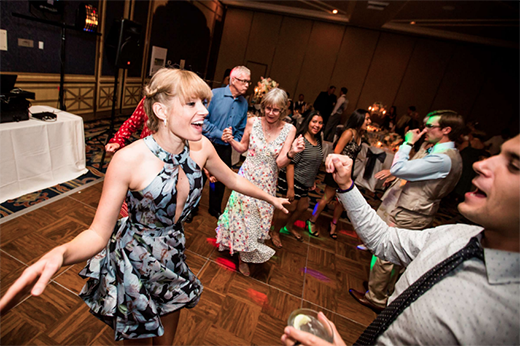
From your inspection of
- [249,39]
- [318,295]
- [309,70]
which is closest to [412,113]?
[309,70]

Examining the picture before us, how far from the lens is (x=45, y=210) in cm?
261

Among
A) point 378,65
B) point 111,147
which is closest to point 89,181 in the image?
point 111,147

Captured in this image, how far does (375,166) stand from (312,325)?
16.4ft

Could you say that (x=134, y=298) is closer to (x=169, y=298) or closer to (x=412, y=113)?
(x=169, y=298)

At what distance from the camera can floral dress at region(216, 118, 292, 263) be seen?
234 centimetres

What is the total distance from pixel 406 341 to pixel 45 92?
20.9 feet

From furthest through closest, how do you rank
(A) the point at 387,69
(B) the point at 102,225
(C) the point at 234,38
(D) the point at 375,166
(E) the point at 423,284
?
1. (C) the point at 234,38
2. (A) the point at 387,69
3. (D) the point at 375,166
4. (B) the point at 102,225
5. (E) the point at 423,284

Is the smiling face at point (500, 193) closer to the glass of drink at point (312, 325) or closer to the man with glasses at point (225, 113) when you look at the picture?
the glass of drink at point (312, 325)

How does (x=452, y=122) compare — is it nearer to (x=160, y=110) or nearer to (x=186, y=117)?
(x=186, y=117)

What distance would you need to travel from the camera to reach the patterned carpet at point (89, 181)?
2621 mm

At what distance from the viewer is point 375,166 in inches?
205

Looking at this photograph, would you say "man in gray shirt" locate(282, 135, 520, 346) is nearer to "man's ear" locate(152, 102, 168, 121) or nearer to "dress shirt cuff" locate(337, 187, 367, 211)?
"dress shirt cuff" locate(337, 187, 367, 211)

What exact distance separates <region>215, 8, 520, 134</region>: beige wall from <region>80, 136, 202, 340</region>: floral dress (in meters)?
10.5

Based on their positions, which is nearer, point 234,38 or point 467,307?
point 467,307
